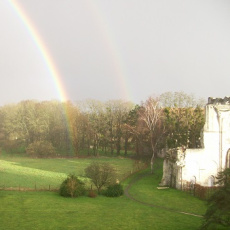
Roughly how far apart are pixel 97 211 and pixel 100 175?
779 cm

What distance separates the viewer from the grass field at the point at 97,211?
21.1m

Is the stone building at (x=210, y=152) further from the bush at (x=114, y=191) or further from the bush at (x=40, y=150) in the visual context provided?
the bush at (x=40, y=150)

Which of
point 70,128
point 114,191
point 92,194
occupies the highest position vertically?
point 70,128

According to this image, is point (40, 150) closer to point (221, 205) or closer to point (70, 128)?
point (70, 128)

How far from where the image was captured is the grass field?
69.4 feet

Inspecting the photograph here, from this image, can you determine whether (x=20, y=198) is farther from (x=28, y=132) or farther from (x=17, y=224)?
(x=28, y=132)

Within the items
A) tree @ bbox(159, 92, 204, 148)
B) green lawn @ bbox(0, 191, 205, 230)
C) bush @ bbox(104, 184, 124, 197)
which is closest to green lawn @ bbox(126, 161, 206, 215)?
bush @ bbox(104, 184, 124, 197)

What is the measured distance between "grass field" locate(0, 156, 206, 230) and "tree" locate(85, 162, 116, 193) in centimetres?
231

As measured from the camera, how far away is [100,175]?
3291cm

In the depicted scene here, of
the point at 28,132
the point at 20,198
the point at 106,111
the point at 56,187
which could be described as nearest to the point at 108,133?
the point at 106,111

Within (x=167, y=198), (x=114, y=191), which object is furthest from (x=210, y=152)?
(x=114, y=191)

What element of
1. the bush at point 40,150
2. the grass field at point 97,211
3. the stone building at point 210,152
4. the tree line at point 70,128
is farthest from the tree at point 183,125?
the bush at point 40,150

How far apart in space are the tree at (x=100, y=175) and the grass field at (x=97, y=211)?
7.58ft

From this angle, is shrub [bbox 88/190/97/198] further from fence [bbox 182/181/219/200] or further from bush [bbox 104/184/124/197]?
fence [bbox 182/181/219/200]
